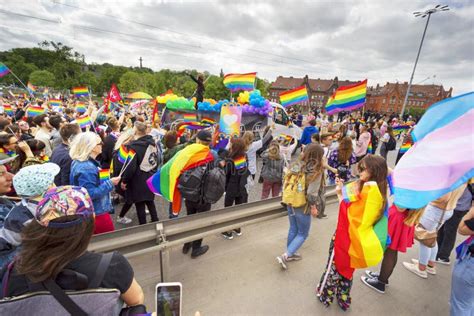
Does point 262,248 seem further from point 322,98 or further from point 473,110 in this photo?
point 322,98

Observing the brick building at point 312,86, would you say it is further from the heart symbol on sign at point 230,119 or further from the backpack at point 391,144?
the heart symbol on sign at point 230,119

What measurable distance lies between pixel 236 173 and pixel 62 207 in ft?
9.59

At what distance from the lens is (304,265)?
10.4 feet

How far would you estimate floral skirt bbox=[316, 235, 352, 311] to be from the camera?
2.50 meters

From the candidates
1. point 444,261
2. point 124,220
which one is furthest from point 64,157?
point 444,261

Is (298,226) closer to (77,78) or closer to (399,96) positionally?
(77,78)

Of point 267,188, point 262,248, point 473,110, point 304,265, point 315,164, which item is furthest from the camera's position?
point 267,188

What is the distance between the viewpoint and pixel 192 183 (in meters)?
3.18

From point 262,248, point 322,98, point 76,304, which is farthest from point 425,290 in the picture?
point 322,98

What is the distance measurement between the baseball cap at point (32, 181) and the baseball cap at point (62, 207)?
0.90m

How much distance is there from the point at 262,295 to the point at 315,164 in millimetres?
1623

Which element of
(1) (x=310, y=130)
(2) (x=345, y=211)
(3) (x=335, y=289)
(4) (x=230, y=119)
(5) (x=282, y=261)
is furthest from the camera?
(1) (x=310, y=130)

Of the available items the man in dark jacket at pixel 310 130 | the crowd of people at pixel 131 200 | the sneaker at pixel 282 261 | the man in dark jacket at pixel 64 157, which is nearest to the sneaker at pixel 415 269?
the crowd of people at pixel 131 200

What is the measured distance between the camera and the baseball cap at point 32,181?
1.78m
